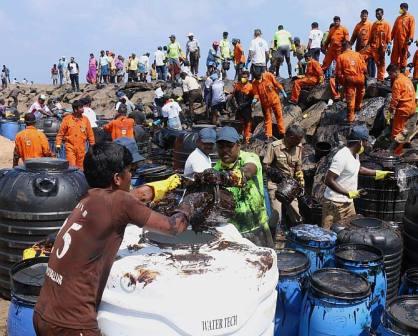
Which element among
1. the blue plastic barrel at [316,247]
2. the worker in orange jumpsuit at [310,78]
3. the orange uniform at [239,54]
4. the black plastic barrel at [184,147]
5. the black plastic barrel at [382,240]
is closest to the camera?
the blue plastic barrel at [316,247]

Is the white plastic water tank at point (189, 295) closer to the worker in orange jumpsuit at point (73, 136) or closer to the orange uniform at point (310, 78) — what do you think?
the worker in orange jumpsuit at point (73, 136)

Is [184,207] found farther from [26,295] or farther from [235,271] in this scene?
[26,295]

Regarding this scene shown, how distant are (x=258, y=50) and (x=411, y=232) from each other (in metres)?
10.4

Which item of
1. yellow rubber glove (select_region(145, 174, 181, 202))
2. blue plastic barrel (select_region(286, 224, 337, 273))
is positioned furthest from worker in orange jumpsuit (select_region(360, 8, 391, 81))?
yellow rubber glove (select_region(145, 174, 181, 202))

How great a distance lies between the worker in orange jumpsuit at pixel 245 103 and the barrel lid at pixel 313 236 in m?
8.11

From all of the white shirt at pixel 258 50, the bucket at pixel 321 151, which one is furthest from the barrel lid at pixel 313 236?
the white shirt at pixel 258 50

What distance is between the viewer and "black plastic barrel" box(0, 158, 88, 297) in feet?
16.9

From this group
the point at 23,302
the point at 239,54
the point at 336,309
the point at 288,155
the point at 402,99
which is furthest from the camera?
the point at 239,54

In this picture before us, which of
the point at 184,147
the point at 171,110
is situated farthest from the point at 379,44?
the point at 184,147

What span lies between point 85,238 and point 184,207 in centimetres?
67

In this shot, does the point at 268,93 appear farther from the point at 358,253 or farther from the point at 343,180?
the point at 358,253

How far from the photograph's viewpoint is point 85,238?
8.11 feet

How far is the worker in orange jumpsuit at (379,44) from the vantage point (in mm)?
12922

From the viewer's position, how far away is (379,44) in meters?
13.3
